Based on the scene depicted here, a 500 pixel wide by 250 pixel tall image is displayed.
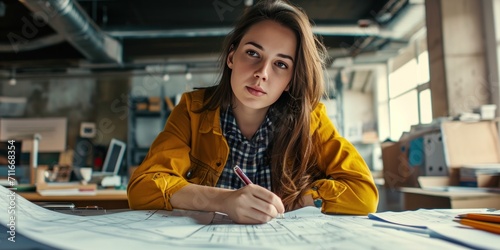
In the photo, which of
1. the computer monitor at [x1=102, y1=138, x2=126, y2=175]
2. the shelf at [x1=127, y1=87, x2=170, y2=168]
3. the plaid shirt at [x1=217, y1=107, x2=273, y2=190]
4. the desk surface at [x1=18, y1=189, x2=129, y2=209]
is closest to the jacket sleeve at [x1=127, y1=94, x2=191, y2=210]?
the plaid shirt at [x1=217, y1=107, x2=273, y2=190]

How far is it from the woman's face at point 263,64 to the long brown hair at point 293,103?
3 centimetres

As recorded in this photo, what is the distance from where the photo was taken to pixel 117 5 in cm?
605

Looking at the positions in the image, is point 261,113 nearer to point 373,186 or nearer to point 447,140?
point 373,186

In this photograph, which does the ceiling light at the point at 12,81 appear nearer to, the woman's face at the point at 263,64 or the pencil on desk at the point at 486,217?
the woman's face at the point at 263,64

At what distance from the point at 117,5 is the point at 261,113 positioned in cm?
563

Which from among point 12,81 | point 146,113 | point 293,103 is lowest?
point 293,103

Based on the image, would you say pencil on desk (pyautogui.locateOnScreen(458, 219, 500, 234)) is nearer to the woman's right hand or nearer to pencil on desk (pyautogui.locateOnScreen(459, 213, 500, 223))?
pencil on desk (pyautogui.locateOnScreen(459, 213, 500, 223))

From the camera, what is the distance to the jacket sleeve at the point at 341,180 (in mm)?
920

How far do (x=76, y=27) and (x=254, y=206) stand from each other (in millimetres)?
4641

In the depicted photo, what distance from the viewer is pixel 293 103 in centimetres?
116

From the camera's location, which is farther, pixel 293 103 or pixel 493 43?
pixel 493 43

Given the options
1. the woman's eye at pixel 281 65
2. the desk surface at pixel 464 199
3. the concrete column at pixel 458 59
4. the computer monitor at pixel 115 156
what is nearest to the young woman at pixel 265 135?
the woman's eye at pixel 281 65

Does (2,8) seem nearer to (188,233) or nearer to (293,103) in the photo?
(293,103)

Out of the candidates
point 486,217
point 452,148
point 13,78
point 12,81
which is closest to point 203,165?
point 486,217
